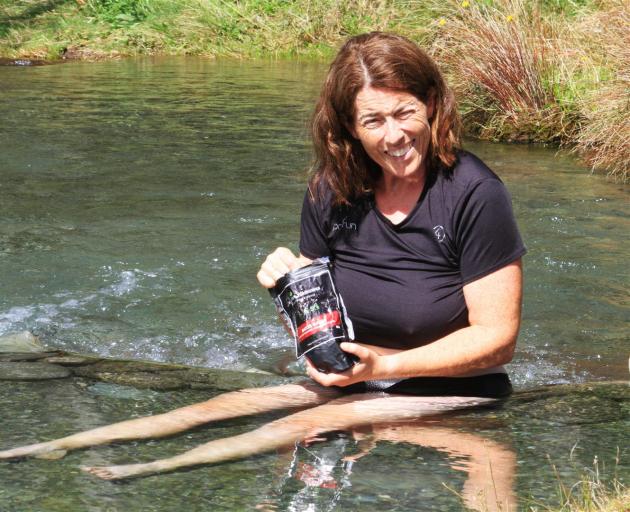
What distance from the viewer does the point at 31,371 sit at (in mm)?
3979

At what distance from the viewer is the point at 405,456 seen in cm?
300

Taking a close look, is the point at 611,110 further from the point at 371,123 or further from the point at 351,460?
the point at 351,460

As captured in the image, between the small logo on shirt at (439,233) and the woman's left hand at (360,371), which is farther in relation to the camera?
the small logo on shirt at (439,233)

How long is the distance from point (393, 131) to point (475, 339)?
0.67 m

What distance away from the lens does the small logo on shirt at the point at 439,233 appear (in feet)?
10.4

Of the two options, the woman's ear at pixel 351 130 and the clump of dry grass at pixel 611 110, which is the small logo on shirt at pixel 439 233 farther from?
the clump of dry grass at pixel 611 110

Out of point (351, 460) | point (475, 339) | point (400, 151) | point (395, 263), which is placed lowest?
point (351, 460)

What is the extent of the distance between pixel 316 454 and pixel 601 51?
711 centimetres

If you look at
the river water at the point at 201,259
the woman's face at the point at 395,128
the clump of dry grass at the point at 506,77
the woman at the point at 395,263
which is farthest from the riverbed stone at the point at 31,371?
the clump of dry grass at the point at 506,77

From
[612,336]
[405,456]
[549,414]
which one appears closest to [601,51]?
[612,336]

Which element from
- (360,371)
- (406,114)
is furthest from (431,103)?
(360,371)

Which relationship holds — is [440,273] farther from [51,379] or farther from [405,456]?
[51,379]

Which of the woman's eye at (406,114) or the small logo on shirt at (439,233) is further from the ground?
the woman's eye at (406,114)

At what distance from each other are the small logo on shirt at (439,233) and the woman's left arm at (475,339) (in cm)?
16
